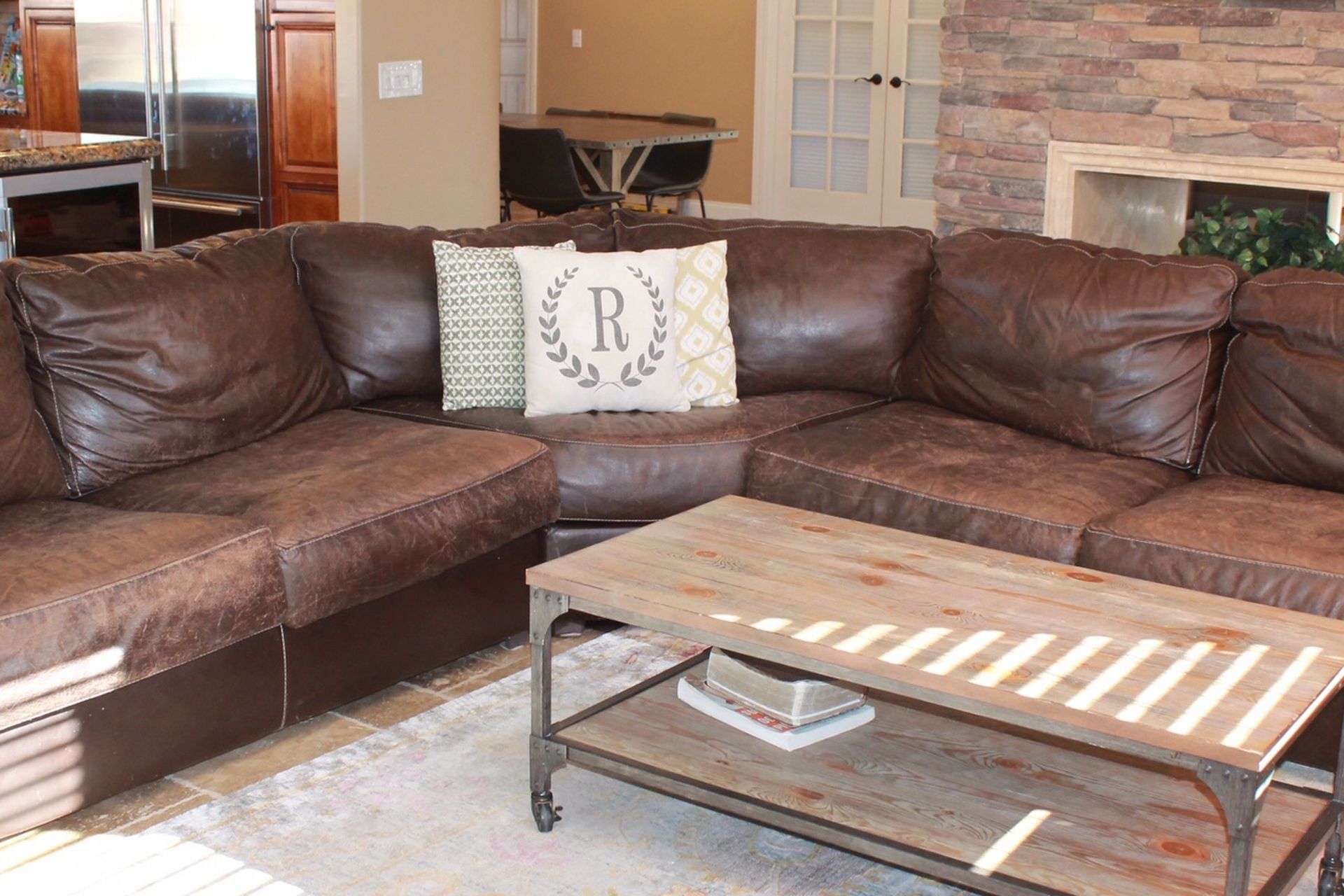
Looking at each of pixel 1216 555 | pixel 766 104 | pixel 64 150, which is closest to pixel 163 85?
pixel 64 150

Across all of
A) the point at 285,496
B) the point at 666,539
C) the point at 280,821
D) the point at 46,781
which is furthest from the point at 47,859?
the point at 666,539

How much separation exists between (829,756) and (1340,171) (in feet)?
11.2

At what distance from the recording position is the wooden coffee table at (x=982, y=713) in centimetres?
201

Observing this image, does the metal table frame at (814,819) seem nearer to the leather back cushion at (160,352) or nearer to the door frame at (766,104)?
the leather back cushion at (160,352)

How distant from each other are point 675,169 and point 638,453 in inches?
179

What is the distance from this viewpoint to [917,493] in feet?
10.2

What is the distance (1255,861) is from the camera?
2.10 meters

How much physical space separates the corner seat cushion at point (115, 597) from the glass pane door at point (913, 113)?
225 inches

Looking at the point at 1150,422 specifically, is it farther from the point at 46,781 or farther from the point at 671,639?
the point at 46,781

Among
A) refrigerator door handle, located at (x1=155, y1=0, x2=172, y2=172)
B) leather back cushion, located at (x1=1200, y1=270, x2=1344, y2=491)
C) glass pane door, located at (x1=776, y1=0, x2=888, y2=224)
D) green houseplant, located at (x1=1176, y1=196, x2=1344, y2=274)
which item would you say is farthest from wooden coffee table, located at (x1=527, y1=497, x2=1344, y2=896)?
glass pane door, located at (x1=776, y1=0, x2=888, y2=224)

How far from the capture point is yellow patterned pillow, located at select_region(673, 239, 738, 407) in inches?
145

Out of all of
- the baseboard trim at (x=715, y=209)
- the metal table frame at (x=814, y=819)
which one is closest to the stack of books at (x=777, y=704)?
the metal table frame at (x=814, y=819)

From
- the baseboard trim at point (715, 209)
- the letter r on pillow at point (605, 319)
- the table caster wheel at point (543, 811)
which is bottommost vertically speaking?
the table caster wheel at point (543, 811)

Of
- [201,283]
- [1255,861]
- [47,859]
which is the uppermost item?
[201,283]
